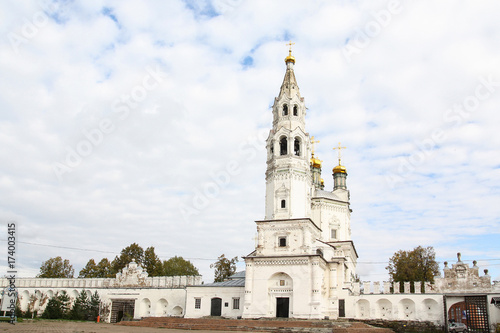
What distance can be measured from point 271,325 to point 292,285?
4.41 m

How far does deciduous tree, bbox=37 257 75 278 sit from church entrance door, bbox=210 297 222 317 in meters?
29.1

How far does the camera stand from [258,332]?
1068 inches

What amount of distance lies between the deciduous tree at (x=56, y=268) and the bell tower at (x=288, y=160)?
35025 mm

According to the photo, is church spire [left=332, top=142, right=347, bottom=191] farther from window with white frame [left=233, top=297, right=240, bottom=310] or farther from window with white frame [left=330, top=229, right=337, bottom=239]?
window with white frame [left=233, top=297, right=240, bottom=310]

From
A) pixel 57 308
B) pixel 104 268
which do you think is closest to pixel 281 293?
pixel 57 308

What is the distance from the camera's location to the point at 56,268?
57.5 meters

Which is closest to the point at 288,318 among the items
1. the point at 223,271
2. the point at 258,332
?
the point at 258,332

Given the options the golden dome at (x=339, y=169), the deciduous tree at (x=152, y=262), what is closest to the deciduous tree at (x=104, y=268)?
the deciduous tree at (x=152, y=262)

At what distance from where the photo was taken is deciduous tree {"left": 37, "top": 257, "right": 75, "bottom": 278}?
5678 cm

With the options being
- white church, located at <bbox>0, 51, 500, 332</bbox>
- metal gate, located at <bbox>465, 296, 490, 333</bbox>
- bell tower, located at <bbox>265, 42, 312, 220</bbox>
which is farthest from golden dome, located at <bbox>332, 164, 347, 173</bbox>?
metal gate, located at <bbox>465, 296, 490, 333</bbox>

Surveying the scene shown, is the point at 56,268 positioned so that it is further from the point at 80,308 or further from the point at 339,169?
the point at 339,169

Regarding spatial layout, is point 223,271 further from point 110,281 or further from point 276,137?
point 276,137

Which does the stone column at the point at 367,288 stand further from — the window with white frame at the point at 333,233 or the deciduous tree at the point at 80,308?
the deciduous tree at the point at 80,308

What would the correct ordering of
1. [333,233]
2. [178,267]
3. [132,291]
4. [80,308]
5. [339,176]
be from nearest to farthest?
[80,308] < [132,291] < [333,233] < [339,176] < [178,267]
